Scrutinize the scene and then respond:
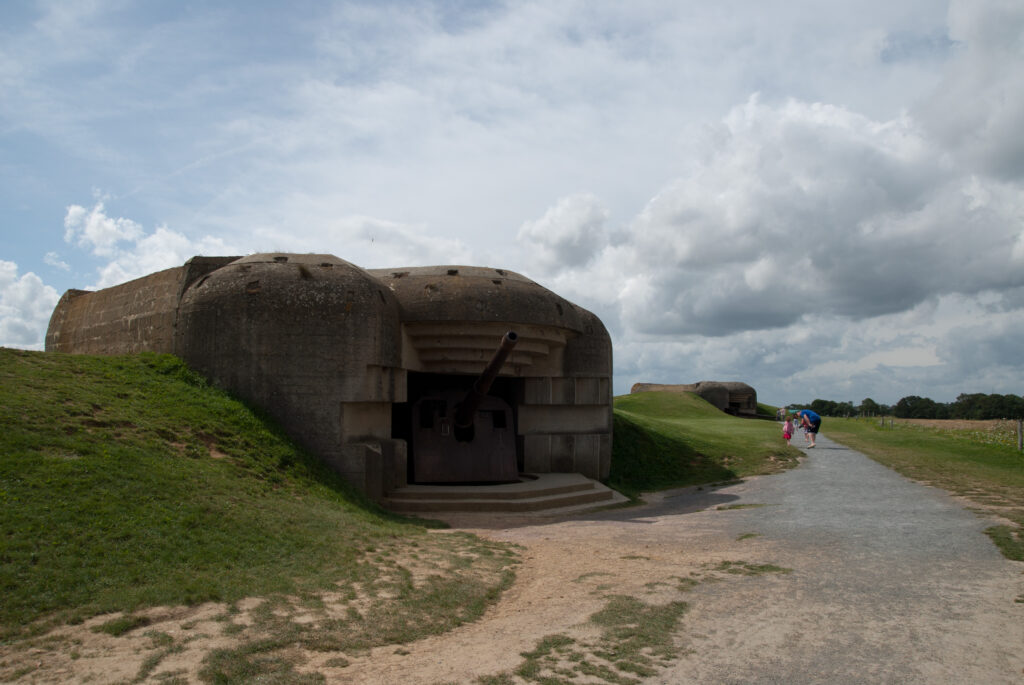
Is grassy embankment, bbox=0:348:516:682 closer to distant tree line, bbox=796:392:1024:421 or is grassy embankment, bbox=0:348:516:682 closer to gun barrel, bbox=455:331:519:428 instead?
gun barrel, bbox=455:331:519:428

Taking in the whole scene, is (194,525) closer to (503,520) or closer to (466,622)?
(466,622)

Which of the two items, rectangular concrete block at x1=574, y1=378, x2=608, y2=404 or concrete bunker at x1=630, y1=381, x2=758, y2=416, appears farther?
concrete bunker at x1=630, y1=381, x2=758, y2=416

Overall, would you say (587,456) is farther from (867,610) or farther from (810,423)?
(810,423)

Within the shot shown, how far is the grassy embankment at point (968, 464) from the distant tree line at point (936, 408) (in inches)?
1486

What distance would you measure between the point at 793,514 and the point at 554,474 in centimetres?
594

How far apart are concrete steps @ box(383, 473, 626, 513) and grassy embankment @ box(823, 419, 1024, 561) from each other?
262 inches

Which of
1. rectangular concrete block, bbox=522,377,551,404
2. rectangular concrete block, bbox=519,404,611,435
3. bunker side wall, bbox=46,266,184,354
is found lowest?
rectangular concrete block, bbox=519,404,611,435

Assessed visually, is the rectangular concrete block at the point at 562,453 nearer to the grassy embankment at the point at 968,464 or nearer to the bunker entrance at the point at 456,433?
the bunker entrance at the point at 456,433

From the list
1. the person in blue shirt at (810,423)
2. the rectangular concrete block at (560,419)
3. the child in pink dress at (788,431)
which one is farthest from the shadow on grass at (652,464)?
the person in blue shirt at (810,423)

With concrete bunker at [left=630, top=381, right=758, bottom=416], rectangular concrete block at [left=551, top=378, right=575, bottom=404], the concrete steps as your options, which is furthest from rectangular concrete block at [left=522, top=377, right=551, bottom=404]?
concrete bunker at [left=630, top=381, right=758, bottom=416]

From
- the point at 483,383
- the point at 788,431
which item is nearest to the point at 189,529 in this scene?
the point at 483,383

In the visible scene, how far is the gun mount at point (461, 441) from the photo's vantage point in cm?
1509

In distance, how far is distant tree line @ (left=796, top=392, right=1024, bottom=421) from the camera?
63.4 m

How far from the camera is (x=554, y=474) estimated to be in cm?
1669
